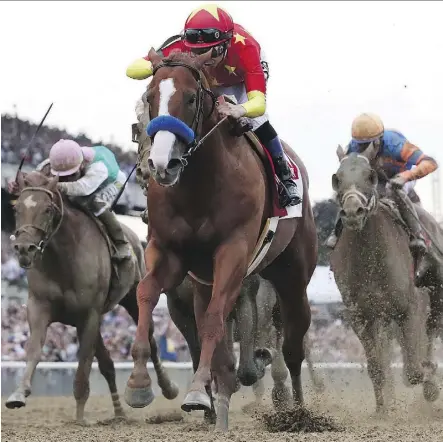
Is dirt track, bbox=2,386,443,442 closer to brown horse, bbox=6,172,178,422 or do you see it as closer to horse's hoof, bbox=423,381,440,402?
horse's hoof, bbox=423,381,440,402

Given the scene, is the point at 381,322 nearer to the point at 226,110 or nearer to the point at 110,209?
the point at 110,209

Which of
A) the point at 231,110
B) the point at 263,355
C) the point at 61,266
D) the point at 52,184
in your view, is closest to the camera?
the point at 231,110

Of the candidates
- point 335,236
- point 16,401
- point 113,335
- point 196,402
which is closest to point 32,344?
point 16,401

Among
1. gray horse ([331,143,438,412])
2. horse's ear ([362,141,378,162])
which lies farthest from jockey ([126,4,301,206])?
horse's ear ([362,141,378,162])

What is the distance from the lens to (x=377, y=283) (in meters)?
8.73

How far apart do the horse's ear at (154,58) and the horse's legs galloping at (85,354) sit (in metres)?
3.60

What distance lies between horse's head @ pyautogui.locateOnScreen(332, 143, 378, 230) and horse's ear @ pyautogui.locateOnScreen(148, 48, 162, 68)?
291 centimetres

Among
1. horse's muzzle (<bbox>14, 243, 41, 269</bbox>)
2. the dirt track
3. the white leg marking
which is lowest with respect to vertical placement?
the dirt track

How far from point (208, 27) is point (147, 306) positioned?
165 centimetres

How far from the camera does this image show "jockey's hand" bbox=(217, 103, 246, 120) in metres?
5.87

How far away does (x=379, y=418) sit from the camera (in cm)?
798

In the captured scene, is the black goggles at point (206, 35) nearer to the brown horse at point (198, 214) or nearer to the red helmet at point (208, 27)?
the red helmet at point (208, 27)

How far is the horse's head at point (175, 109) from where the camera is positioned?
5.32 metres

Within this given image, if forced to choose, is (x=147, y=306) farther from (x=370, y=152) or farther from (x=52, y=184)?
(x=370, y=152)
